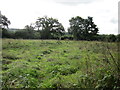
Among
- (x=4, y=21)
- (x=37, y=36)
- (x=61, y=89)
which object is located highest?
(x=4, y=21)

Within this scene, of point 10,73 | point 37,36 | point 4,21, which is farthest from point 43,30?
point 10,73

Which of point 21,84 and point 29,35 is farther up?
point 29,35

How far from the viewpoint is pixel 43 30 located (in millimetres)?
44406

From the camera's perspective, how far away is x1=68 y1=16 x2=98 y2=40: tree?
150ft

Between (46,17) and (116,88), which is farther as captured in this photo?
(46,17)

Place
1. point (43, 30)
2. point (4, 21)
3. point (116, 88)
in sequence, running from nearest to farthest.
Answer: point (116, 88)
point (4, 21)
point (43, 30)

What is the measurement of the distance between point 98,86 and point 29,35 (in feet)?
117

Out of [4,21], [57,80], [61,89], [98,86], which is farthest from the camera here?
[4,21]

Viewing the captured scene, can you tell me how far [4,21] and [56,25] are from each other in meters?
19.6

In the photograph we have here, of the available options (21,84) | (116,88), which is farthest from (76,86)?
(21,84)

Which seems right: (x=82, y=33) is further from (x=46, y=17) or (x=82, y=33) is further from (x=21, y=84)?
(x=21, y=84)

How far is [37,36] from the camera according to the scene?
40844 millimetres

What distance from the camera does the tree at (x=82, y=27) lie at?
150 feet

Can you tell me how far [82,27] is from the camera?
46.7 meters
